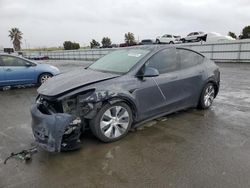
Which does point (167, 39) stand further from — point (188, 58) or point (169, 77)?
point (169, 77)

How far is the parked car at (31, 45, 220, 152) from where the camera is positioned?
3.59 metres

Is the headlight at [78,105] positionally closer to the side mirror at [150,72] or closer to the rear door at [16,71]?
the side mirror at [150,72]

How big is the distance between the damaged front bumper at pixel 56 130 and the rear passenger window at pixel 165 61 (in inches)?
72.2

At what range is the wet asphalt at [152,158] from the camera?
9.69ft

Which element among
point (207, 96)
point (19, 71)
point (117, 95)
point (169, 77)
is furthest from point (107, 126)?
point (19, 71)

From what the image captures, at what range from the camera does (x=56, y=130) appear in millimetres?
3387

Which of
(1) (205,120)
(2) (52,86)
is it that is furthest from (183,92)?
(2) (52,86)

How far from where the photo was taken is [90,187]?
2.85 metres

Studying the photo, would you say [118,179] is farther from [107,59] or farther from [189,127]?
[107,59]

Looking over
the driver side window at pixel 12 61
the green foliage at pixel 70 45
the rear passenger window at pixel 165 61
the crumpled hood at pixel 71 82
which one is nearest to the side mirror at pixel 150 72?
the rear passenger window at pixel 165 61

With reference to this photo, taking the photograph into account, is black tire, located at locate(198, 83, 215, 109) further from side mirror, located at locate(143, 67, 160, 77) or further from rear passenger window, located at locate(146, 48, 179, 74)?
side mirror, located at locate(143, 67, 160, 77)

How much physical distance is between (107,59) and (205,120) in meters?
2.44

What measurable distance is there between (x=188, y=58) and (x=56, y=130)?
3340 mm

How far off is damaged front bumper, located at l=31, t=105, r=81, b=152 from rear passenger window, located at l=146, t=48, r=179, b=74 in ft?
6.01
